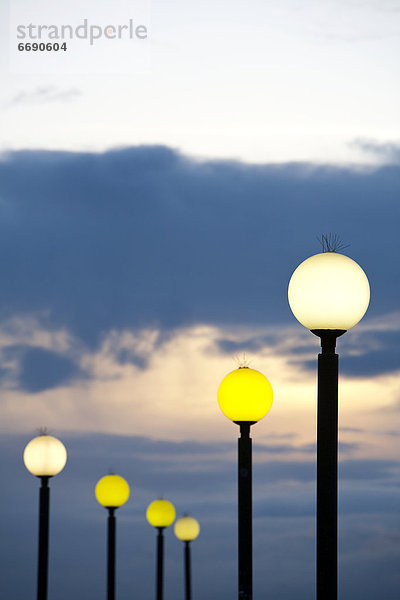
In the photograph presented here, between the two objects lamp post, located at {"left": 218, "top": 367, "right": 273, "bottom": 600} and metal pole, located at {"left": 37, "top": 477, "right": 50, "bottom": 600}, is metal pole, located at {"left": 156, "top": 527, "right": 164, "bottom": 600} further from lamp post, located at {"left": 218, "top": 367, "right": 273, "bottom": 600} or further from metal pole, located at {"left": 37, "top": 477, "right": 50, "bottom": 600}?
lamp post, located at {"left": 218, "top": 367, "right": 273, "bottom": 600}

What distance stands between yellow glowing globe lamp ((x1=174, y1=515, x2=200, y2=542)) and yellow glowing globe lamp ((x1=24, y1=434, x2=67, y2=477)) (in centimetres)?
1441

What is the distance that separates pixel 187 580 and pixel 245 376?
78.4ft

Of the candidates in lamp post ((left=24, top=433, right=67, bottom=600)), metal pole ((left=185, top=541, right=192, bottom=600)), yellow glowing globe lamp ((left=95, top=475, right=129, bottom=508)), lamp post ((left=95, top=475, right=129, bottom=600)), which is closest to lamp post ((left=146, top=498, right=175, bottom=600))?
metal pole ((left=185, top=541, right=192, bottom=600))

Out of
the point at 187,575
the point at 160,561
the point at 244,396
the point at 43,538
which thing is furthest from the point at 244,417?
the point at 187,575

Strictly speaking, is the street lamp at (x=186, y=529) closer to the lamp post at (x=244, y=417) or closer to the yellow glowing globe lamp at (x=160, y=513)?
the yellow glowing globe lamp at (x=160, y=513)

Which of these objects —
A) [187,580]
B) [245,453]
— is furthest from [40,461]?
[187,580]

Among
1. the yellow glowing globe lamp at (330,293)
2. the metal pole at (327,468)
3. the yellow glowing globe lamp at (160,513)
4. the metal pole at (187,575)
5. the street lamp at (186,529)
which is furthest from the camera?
the metal pole at (187,575)

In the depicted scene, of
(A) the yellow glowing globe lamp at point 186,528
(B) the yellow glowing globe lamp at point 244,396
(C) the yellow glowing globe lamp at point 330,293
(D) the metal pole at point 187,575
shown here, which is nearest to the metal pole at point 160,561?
(A) the yellow glowing globe lamp at point 186,528

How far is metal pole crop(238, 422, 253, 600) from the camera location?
11766 mm

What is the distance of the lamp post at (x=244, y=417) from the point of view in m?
11.8

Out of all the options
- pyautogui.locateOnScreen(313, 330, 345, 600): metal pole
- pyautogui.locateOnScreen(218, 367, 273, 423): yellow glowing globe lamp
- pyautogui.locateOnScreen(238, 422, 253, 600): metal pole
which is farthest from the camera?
pyautogui.locateOnScreen(218, 367, 273, 423): yellow glowing globe lamp

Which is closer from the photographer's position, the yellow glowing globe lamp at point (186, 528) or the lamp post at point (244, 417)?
the lamp post at point (244, 417)

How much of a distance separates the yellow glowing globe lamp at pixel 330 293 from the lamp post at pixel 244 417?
10.5 feet

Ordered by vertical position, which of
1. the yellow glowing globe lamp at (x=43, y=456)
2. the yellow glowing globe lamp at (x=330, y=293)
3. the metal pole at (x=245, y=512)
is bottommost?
the metal pole at (x=245, y=512)
